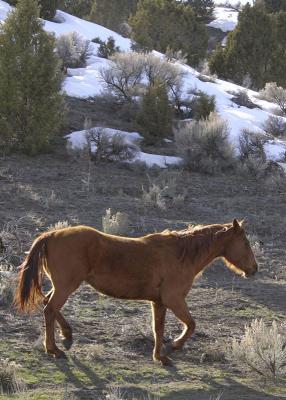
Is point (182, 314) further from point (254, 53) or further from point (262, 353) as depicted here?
point (254, 53)

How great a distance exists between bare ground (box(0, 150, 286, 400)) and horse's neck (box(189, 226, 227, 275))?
888mm

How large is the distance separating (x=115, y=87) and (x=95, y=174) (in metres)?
9.10

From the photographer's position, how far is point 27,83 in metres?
18.3

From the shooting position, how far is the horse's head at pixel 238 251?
22.4 ft

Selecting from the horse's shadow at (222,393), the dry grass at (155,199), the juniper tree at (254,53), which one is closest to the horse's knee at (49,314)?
the horse's shadow at (222,393)

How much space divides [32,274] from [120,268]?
794mm

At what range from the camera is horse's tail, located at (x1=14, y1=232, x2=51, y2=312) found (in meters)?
6.20

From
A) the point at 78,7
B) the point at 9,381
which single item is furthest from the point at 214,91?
the point at 9,381

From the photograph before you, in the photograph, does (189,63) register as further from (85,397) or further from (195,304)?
(85,397)

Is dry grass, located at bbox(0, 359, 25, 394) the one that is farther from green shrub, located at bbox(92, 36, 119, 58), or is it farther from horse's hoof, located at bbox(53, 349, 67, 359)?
green shrub, located at bbox(92, 36, 119, 58)

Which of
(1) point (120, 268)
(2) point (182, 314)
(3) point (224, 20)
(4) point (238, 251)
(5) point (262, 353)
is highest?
(4) point (238, 251)

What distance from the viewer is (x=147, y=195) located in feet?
47.0

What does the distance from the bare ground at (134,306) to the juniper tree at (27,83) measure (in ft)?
4.11

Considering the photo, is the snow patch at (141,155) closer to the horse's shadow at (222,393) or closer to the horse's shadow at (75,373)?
the horse's shadow at (75,373)
